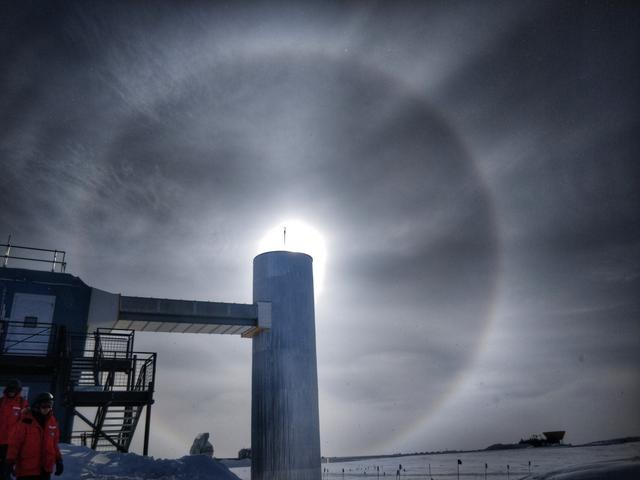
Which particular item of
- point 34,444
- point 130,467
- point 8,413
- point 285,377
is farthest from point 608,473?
point 8,413

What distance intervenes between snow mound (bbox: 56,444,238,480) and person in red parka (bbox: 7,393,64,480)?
4.80m

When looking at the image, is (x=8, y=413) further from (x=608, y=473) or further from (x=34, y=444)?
(x=608, y=473)

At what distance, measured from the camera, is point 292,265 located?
69.7 ft

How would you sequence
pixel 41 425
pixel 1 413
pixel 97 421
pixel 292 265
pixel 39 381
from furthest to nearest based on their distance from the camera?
pixel 292 265
pixel 97 421
pixel 39 381
pixel 1 413
pixel 41 425

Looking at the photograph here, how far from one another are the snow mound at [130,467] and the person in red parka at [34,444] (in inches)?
189

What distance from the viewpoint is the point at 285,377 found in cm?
1955

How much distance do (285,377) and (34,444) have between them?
41.3 ft

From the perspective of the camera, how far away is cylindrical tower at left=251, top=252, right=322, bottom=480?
18719 mm

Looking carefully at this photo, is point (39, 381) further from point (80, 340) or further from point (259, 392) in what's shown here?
point (259, 392)

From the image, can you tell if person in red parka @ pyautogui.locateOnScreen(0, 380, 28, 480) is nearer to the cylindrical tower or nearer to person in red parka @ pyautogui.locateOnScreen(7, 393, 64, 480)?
person in red parka @ pyautogui.locateOnScreen(7, 393, 64, 480)

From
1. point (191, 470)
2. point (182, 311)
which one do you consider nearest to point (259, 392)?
point (182, 311)

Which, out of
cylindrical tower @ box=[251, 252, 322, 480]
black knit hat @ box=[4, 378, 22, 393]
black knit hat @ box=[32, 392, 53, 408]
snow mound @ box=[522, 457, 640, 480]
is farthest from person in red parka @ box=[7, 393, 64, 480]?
snow mound @ box=[522, 457, 640, 480]

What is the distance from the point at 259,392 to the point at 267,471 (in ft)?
9.76

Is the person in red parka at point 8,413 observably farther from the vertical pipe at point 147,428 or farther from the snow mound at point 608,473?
the snow mound at point 608,473
